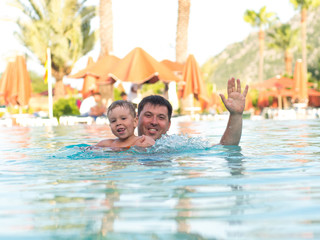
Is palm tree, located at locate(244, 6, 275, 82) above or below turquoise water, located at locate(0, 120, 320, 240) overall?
above

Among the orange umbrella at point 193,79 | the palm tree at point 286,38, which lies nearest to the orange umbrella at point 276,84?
the orange umbrella at point 193,79

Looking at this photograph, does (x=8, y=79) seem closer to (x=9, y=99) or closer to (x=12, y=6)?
(x=9, y=99)

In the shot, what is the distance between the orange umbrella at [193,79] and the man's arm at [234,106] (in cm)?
1312

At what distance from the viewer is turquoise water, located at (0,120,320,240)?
2590 millimetres

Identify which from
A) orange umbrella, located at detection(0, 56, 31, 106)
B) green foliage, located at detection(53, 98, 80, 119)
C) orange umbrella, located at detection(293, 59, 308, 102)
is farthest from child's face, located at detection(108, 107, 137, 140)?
orange umbrella, located at detection(293, 59, 308, 102)

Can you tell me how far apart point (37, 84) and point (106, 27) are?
1682 inches

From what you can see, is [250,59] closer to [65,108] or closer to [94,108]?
[65,108]

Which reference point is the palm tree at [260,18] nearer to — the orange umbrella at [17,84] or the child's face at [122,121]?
the orange umbrella at [17,84]

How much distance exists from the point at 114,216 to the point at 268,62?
120 meters

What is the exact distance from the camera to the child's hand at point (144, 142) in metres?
6.22

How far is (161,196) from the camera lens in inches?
140

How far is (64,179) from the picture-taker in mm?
4602

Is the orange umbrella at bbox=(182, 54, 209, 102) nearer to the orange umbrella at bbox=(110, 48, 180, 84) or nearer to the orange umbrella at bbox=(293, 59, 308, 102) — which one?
the orange umbrella at bbox=(110, 48, 180, 84)

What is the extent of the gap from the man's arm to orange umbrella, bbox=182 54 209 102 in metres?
13.1
